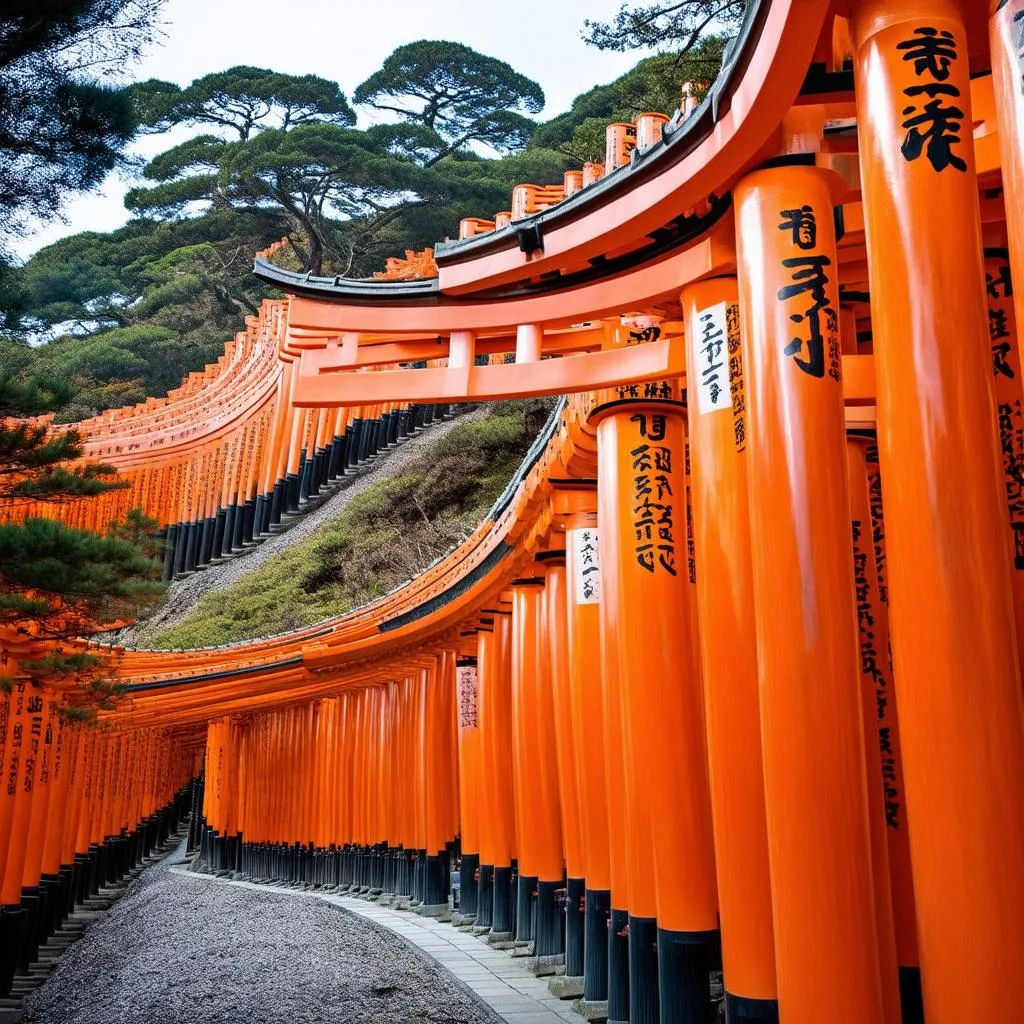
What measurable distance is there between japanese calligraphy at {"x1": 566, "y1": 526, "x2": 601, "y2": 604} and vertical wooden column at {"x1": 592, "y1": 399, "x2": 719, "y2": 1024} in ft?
4.64

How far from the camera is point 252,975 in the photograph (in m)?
9.45

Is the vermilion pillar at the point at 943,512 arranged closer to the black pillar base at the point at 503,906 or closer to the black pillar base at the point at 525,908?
the black pillar base at the point at 525,908

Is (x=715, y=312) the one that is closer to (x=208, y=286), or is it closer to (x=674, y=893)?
(x=674, y=893)

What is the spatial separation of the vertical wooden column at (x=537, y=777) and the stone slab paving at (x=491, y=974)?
0.48 m

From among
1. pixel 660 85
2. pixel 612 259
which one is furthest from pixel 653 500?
pixel 660 85

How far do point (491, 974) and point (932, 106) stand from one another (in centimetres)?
860

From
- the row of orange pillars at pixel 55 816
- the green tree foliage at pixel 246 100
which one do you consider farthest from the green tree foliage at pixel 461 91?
the row of orange pillars at pixel 55 816

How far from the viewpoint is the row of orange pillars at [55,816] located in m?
13.5

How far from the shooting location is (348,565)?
2727cm

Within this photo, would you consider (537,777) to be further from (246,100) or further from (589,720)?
(246,100)

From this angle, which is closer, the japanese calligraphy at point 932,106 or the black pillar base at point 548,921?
the japanese calligraphy at point 932,106

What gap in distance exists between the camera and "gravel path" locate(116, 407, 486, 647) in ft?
95.8

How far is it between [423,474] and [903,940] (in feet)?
77.0

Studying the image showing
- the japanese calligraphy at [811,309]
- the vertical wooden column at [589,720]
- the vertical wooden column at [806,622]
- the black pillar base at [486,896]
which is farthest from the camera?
the black pillar base at [486,896]
